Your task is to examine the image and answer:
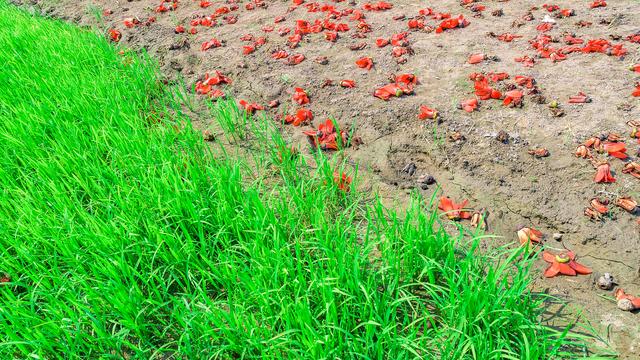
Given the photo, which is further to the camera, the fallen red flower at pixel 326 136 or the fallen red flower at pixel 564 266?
the fallen red flower at pixel 326 136

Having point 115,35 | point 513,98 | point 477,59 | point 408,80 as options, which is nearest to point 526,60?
point 477,59

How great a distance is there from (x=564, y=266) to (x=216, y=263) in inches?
62.5

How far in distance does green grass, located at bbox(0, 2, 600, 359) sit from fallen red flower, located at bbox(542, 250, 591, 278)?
122 mm

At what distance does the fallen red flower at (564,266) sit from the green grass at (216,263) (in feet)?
0.40

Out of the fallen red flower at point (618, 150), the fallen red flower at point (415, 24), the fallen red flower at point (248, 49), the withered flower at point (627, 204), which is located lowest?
the withered flower at point (627, 204)

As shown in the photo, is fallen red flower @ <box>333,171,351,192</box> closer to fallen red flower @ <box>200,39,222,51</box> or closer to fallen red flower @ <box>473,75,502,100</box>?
fallen red flower @ <box>473,75,502,100</box>

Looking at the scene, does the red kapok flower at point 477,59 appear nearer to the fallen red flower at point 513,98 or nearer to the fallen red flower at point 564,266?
the fallen red flower at point 513,98

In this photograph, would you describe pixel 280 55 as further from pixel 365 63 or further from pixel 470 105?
pixel 470 105

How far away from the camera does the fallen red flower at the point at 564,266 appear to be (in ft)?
6.37

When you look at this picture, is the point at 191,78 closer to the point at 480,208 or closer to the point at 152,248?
the point at 152,248

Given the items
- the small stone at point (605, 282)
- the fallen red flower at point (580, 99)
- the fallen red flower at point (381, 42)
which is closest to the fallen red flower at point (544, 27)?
the fallen red flower at point (580, 99)

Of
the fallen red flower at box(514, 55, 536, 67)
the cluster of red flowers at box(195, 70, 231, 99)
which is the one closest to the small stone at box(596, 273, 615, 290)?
the fallen red flower at box(514, 55, 536, 67)

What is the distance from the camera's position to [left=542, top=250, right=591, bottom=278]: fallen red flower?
1942 mm

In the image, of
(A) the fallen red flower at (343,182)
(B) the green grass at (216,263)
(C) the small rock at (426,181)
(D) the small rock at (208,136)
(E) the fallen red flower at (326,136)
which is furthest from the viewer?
(D) the small rock at (208,136)
